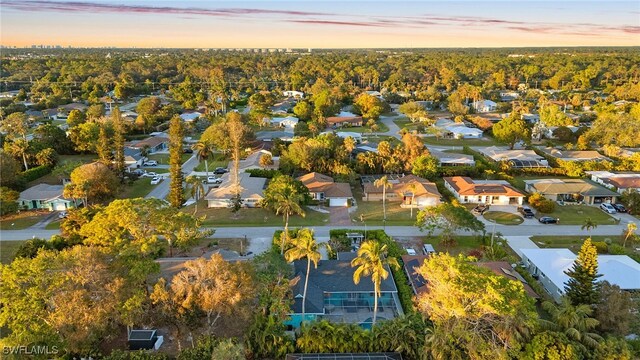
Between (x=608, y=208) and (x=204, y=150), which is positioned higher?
(x=204, y=150)

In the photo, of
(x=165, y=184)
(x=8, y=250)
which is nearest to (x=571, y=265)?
(x=8, y=250)

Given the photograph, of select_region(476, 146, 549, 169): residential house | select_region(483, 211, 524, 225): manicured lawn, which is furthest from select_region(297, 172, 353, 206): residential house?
select_region(476, 146, 549, 169): residential house

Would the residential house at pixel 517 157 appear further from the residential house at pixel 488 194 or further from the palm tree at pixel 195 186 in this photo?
the palm tree at pixel 195 186

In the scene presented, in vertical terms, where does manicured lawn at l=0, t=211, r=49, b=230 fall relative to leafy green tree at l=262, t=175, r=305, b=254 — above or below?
below

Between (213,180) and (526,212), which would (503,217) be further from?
(213,180)

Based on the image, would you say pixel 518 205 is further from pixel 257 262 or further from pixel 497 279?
pixel 257 262

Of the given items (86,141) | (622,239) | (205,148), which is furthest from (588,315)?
(86,141)

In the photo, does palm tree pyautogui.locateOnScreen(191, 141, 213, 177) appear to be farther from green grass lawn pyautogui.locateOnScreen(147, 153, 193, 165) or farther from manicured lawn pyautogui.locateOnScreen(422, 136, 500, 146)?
manicured lawn pyautogui.locateOnScreen(422, 136, 500, 146)
